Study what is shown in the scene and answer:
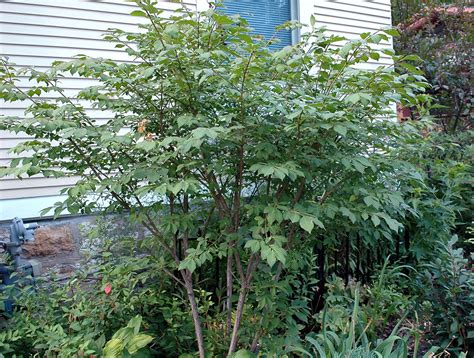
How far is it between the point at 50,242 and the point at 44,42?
1.70 m

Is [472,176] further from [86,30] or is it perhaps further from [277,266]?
[86,30]

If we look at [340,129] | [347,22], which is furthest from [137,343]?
[347,22]

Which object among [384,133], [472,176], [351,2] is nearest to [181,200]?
[384,133]

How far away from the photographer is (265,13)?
18.4ft

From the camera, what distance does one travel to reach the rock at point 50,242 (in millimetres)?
4000

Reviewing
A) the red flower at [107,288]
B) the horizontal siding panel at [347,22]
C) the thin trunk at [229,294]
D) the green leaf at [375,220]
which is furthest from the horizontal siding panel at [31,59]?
the horizontal siding panel at [347,22]

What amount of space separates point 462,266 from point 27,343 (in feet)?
9.28

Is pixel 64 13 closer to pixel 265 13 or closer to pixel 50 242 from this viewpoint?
pixel 50 242

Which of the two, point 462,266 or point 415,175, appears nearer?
point 415,175

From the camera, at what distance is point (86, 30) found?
174 inches

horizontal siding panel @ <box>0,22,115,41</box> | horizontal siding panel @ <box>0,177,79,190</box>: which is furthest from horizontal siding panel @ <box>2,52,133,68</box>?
horizontal siding panel @ <box>0,177,79,190</box>

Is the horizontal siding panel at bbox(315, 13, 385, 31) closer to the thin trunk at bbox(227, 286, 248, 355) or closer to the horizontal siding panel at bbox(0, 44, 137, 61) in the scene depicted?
the horizontal siding panel at bbox(0, 44, 137, 61)

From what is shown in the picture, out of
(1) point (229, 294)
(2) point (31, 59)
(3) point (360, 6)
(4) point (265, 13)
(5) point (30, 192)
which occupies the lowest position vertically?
(1) point (229, 294)

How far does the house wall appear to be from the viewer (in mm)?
4016
